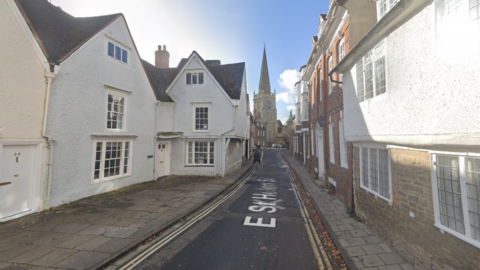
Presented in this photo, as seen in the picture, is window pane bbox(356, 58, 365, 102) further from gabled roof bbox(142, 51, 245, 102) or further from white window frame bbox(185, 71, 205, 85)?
white window frame bbox(185, 71, 205, 85)

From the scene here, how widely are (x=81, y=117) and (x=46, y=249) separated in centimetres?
592

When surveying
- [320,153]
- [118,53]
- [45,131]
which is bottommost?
[320,153]

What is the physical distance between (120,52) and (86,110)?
3.97 metres

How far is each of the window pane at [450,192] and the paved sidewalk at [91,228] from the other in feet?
22.1

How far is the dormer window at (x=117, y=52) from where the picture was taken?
1071cm

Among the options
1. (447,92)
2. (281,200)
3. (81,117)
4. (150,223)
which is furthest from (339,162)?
(81,117)

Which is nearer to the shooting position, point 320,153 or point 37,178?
point 37,178

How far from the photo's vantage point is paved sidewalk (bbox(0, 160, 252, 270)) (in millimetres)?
4629

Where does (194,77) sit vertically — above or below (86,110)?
above

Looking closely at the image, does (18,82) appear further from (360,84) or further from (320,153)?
(320,153)

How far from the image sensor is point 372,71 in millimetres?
5691

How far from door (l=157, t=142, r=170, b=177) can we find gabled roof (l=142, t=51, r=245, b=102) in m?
3.39

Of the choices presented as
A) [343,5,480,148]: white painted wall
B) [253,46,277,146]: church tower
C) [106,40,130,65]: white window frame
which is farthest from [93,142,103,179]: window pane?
[253,46,277,146]: church tower

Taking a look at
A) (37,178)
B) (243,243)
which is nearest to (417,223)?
(243,243)
